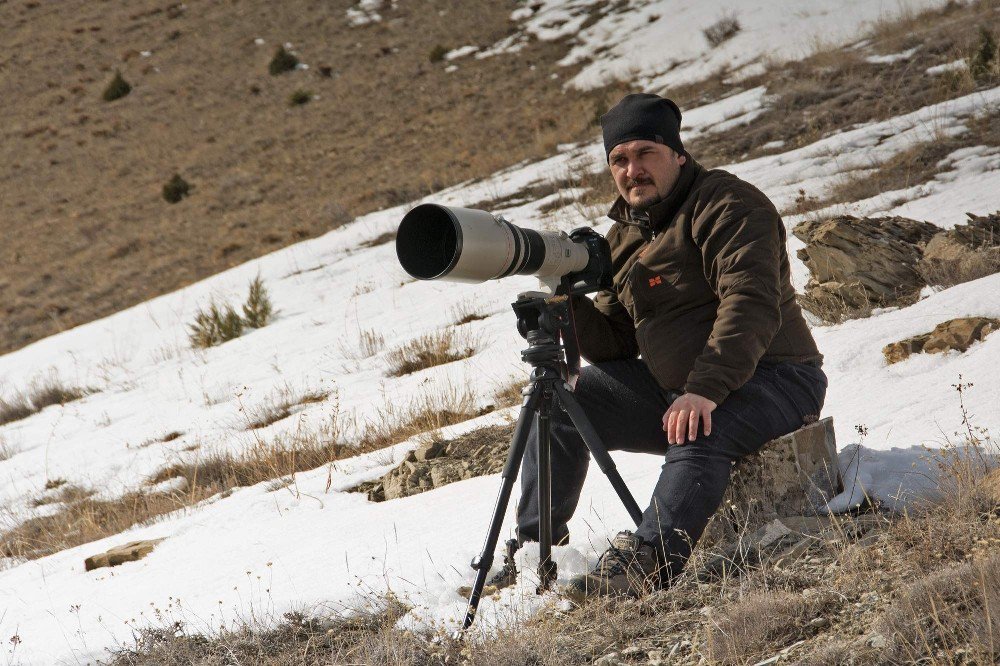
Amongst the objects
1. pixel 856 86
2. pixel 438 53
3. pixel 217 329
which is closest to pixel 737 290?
pixel 217 329

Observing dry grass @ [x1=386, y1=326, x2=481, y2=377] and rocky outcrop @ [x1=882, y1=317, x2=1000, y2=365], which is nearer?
rocky outcrop @ [x1=882, y1=317, x2=1000, y2=365]

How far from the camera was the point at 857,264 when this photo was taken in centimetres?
460

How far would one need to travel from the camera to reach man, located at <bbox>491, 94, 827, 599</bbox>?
89.9 inches

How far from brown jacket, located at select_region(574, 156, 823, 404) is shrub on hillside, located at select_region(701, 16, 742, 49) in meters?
14.2

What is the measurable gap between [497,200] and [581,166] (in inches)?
48.8

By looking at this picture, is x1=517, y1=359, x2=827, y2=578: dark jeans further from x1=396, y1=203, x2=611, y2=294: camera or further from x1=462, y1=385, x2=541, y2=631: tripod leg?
x1=396, y1=203, x2=611, y2=294: camera

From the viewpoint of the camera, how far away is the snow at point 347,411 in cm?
282

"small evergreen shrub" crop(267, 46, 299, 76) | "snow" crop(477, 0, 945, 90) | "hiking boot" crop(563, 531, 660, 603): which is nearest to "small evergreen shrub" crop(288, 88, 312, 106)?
"small evergreen shrub" crop(267, 46, 299, 76)

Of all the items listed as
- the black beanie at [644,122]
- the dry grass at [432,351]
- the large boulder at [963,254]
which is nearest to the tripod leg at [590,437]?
the black beanie at [644,122]

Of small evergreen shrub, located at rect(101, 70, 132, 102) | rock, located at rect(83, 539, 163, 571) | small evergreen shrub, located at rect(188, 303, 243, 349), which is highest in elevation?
small evergreen shrub, located at rect(101, 70, 132, 102)

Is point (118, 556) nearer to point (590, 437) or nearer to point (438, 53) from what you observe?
point (590, 437)

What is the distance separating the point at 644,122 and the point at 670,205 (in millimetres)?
276

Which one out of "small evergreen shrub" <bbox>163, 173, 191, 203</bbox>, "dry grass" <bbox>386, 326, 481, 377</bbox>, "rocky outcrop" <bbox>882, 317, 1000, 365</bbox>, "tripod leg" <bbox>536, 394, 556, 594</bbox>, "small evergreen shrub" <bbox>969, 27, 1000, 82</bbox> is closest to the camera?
"tripod leg" <bbox>536, 394, 556, 594</bbox>

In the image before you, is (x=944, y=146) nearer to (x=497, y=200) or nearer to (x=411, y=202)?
(x=497, y=200)
